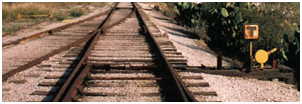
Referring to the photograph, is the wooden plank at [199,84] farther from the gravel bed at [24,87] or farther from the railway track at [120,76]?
the gravel bed at [24,87]

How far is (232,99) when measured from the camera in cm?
495

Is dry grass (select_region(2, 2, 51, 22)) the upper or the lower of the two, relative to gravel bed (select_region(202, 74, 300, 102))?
upper

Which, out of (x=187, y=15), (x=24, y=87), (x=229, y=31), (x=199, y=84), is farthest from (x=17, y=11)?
(x=199, y=84)

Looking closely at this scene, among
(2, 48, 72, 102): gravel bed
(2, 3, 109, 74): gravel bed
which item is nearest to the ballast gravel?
(2, 48, 72, 102): gravel bed

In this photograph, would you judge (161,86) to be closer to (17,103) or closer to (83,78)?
(83,78)

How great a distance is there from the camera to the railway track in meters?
4.88

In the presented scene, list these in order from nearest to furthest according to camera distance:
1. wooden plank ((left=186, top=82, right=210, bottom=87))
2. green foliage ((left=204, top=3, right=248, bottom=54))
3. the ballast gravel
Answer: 1. the ballast gravel
2. wooden plank ((left=186, top=82, right=210, bottom=87))
3. green foliage ((left=204, top=3, right=248, bottom=54))

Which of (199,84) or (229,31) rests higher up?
(229,31)

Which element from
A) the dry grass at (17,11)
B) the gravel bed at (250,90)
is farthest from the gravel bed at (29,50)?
the dry grass at (17,11)

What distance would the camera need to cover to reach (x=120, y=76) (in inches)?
235

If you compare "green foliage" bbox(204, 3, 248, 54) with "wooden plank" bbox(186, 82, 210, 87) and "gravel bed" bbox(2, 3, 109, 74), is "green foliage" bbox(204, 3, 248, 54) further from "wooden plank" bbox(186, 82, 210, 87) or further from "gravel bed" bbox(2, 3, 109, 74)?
"gravel bed" bbox(2, 3, 109, 74)

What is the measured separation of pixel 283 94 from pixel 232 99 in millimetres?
1050

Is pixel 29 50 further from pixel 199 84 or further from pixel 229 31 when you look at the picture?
pixel 229 31

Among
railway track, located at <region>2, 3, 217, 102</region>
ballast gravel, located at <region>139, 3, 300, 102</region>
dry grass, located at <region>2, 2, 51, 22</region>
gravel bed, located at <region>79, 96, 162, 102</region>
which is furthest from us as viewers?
dry grass, located at <region>2, 2, 51, 22</region>
